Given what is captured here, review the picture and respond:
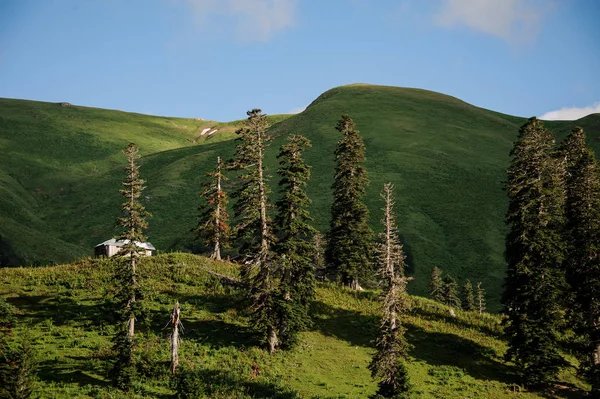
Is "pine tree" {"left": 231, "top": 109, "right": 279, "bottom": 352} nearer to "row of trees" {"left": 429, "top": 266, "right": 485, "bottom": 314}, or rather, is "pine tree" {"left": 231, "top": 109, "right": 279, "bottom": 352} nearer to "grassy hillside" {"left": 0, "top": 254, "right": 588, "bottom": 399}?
"grassy hillside" {"left": 0, "top": 254, "right": 588, "bottom": 399}

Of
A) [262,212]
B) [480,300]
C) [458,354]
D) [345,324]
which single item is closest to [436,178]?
→ [480,300]

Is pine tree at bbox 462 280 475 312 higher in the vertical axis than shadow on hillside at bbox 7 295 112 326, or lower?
lower

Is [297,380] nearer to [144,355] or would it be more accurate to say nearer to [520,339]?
[144,355]

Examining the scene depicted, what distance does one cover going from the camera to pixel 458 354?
41.8 m

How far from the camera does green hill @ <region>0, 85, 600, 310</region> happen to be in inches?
3869

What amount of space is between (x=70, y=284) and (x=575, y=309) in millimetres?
42262

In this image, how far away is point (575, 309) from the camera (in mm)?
39969

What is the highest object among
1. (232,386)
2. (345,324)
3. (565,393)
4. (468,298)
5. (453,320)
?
(345,324)

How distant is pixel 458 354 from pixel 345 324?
9.48 metres

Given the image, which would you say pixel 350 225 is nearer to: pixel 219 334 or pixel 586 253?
pixel 219 334

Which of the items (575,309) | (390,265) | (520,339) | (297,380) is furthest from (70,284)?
(575,309)

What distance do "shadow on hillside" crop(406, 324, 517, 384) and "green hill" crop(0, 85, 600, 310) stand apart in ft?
134

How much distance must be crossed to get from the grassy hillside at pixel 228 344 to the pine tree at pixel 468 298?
2761cm

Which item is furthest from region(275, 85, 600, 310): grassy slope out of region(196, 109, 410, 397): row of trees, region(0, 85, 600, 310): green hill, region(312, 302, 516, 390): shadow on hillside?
region(196, 109, 410, 397): row of trees
